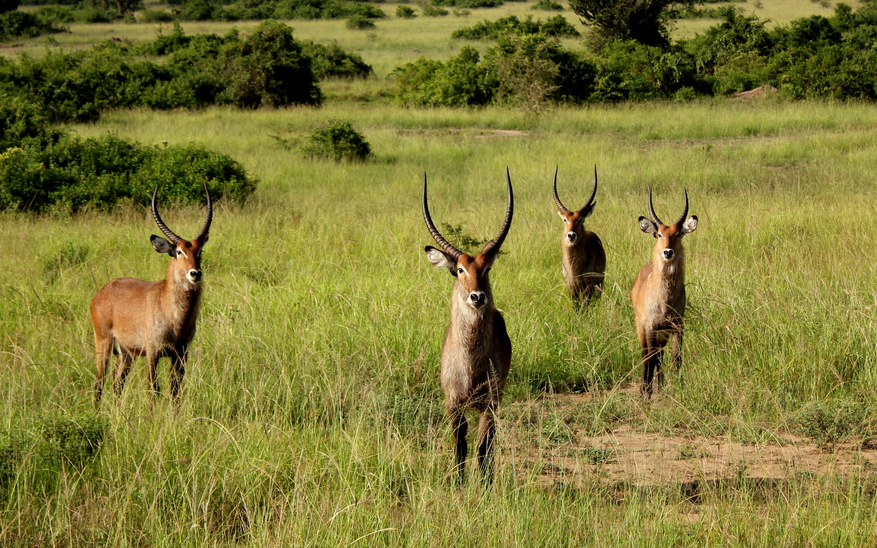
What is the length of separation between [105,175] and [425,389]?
20.3 feet

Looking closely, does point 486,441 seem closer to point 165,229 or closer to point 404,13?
point 165,229

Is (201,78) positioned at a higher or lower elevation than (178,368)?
higher

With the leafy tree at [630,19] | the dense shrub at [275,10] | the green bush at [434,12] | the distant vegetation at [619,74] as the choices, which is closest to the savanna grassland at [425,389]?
the distant vegetation at [619,74]

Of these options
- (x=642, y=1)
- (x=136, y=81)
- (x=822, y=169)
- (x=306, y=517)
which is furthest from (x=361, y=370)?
(x=642, y=1)

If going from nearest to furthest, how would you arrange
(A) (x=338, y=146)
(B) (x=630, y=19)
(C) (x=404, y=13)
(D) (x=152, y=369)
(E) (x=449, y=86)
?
(D) (x=152, y=369) < (A) (x=338, y=146) < (E) (x=449, y=86) < (B) (x=630, y=19) < (C) (x=404, y=13)

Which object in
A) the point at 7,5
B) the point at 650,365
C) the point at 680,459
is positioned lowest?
the point at 680,459

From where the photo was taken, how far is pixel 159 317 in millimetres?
4277

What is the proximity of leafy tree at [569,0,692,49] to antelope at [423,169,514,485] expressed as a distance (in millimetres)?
21656

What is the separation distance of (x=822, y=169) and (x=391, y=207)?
19.9 feet

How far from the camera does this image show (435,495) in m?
3.01

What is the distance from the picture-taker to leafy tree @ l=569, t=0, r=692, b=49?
2356 centimetres

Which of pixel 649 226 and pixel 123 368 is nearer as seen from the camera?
pixel 123 368

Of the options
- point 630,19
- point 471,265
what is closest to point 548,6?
point 630,19

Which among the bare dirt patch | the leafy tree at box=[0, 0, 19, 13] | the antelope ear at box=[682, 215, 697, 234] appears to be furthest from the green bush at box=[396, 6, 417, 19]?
the bare dirt patch
